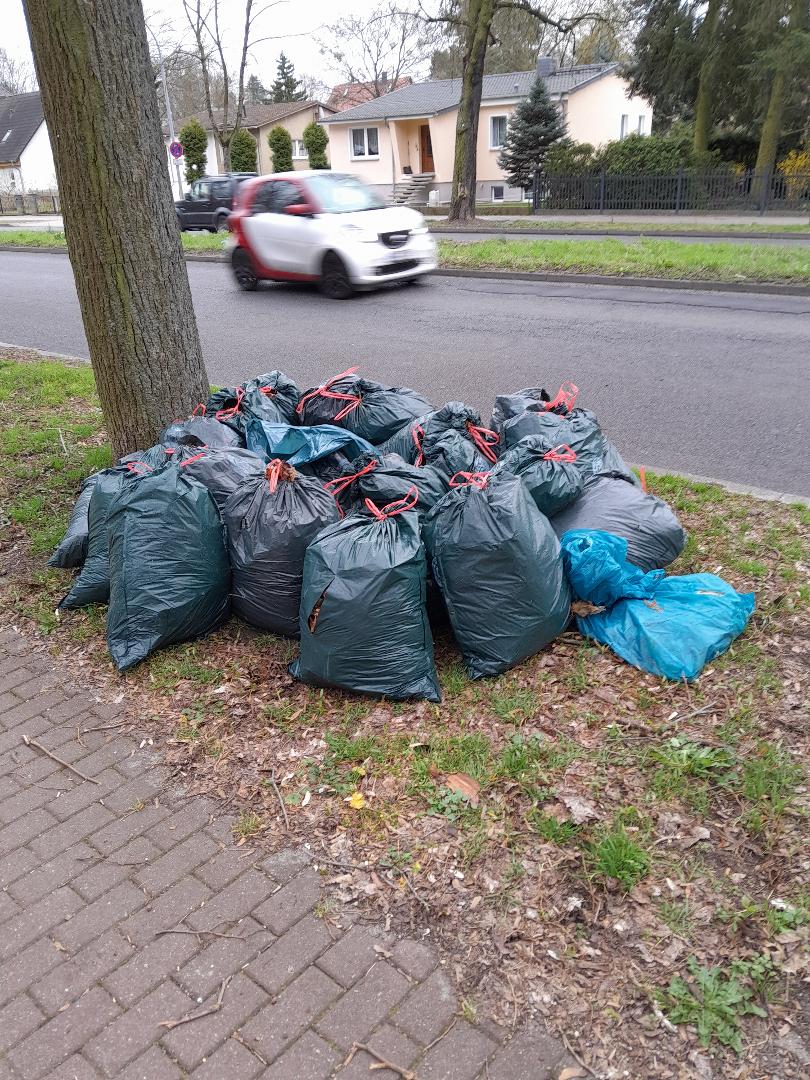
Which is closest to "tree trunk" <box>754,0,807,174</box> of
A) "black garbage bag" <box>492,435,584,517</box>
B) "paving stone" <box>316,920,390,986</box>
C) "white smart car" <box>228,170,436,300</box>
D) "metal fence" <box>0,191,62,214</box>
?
"white smart car" <box>228,170,436,300</box>

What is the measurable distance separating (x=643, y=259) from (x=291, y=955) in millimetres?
12461

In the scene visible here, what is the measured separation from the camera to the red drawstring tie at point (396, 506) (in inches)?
129

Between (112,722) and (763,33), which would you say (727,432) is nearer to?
(112,722)

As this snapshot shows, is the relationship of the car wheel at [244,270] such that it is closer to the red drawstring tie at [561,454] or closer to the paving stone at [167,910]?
the red drawstring tie at [561,454]

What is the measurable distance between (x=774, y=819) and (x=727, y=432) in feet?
13.0

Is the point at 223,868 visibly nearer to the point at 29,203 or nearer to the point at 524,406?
the point at 524,406

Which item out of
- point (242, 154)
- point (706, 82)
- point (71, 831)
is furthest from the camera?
point (242, 154)

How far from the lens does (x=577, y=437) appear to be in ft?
13.2

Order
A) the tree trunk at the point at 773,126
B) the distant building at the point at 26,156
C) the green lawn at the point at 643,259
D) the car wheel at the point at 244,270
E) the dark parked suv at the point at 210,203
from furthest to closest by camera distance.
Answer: the distant building at the point at 26,156 < the tree trunk at the point at 773,126 < the dark parked suv at the point at 210,203 < the car wheel at the point at 244,270 < the green lawn at the point at 643,259

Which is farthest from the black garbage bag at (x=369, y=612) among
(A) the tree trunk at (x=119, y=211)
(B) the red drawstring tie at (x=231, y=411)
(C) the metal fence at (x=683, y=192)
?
(C) the metal fence at (x=683, y=192)

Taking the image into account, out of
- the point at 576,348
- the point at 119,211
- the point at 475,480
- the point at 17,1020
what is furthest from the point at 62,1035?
the point at 576,348

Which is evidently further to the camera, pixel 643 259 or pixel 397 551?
pixel 643 259

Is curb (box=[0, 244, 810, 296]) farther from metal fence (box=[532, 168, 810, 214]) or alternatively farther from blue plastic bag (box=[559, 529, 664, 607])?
metal fence (box=[532, 168, 810, 214])

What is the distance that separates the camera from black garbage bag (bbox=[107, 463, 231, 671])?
3453mm
